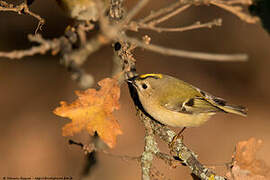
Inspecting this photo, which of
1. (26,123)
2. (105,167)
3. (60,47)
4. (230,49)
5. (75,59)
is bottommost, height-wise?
(75,59)

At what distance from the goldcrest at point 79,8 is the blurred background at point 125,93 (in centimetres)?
270

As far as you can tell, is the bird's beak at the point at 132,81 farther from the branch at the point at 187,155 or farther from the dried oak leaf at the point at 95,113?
the dried oak leaf at the point at 95,113

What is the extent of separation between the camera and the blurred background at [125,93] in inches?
169

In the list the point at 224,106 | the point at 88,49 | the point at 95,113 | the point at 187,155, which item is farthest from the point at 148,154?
the point at 224,106

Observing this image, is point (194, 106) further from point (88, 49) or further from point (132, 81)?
point (88, 49)

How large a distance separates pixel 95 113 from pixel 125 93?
3252mm

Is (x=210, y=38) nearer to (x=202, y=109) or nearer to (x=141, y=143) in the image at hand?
(x=141, y=143)

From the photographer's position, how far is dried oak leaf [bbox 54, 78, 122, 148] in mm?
1629

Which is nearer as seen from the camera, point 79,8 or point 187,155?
point 79,8

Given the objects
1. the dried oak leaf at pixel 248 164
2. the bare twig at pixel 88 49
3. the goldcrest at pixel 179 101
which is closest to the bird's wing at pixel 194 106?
the goldcrest at pixel 179 101

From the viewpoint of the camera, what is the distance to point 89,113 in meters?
1.68

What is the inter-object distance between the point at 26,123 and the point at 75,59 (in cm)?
376

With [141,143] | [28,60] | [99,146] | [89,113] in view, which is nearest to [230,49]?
[141,143]

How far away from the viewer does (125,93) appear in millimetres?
4930
